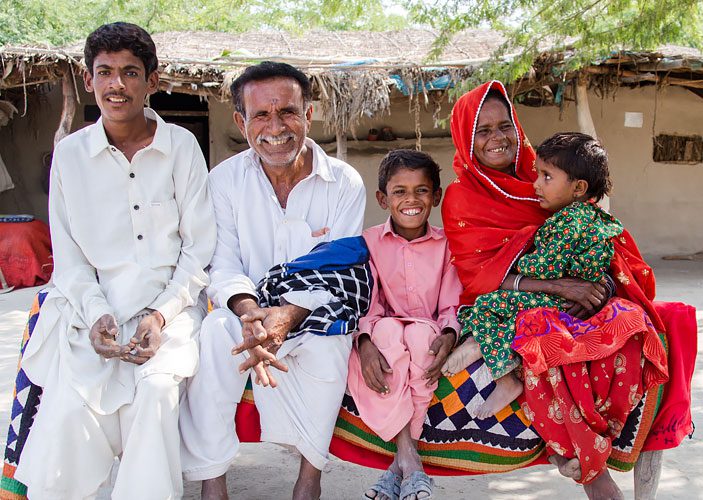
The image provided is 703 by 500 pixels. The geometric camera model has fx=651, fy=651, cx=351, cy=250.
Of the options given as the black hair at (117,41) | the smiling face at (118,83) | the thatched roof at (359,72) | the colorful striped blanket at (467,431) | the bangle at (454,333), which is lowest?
the colorful striped blanket at (467,431)

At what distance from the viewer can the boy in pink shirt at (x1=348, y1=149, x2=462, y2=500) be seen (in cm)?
242

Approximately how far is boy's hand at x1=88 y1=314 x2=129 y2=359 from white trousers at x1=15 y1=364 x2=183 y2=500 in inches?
5.8

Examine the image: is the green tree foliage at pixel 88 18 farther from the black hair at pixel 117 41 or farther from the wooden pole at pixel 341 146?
the black hair at pixel 117 41

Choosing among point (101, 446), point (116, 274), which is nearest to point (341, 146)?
point (116, 274)

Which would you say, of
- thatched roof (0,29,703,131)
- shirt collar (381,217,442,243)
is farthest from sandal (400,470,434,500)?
thatched roof (0,29,703,131)

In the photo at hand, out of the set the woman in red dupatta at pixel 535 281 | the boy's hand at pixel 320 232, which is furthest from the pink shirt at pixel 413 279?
the boy's hand at pixel 320 232

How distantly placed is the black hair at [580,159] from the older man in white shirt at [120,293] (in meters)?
1.43

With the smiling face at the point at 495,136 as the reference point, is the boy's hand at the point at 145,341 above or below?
below

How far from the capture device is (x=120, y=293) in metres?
2.51

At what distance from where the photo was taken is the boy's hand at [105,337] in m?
2.29

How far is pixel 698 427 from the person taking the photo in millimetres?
3498

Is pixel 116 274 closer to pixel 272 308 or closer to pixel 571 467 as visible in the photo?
pixel 272 308

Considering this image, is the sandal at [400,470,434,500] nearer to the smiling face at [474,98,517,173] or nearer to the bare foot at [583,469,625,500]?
the bare foot at [583,469,625,500]

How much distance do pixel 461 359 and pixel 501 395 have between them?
20 cm
